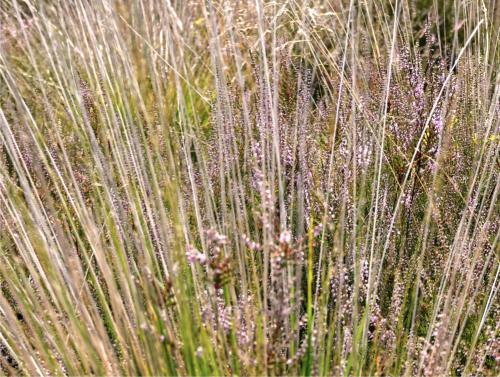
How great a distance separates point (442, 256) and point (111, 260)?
31.0 inches

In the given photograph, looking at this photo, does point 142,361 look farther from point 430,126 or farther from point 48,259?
point 430,126

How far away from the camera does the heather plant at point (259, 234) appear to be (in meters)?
1.31

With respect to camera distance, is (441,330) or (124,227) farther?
(124,227)

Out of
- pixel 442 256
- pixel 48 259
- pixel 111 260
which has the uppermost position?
pixel 48 259

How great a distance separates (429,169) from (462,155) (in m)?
0.10

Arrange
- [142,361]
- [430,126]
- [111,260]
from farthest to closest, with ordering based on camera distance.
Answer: [430,126] → [111,260] → [142,361]

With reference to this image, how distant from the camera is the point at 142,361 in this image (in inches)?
49.5

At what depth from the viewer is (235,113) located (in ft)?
7.81

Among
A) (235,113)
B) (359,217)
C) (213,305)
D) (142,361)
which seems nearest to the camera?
(142,361)

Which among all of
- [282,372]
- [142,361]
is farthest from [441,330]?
[142,361]

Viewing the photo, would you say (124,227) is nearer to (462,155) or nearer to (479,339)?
(479,339)

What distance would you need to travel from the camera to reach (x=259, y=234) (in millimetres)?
1868

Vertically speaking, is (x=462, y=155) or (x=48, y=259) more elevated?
(x=48, y=259)

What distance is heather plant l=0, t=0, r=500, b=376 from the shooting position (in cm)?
131
